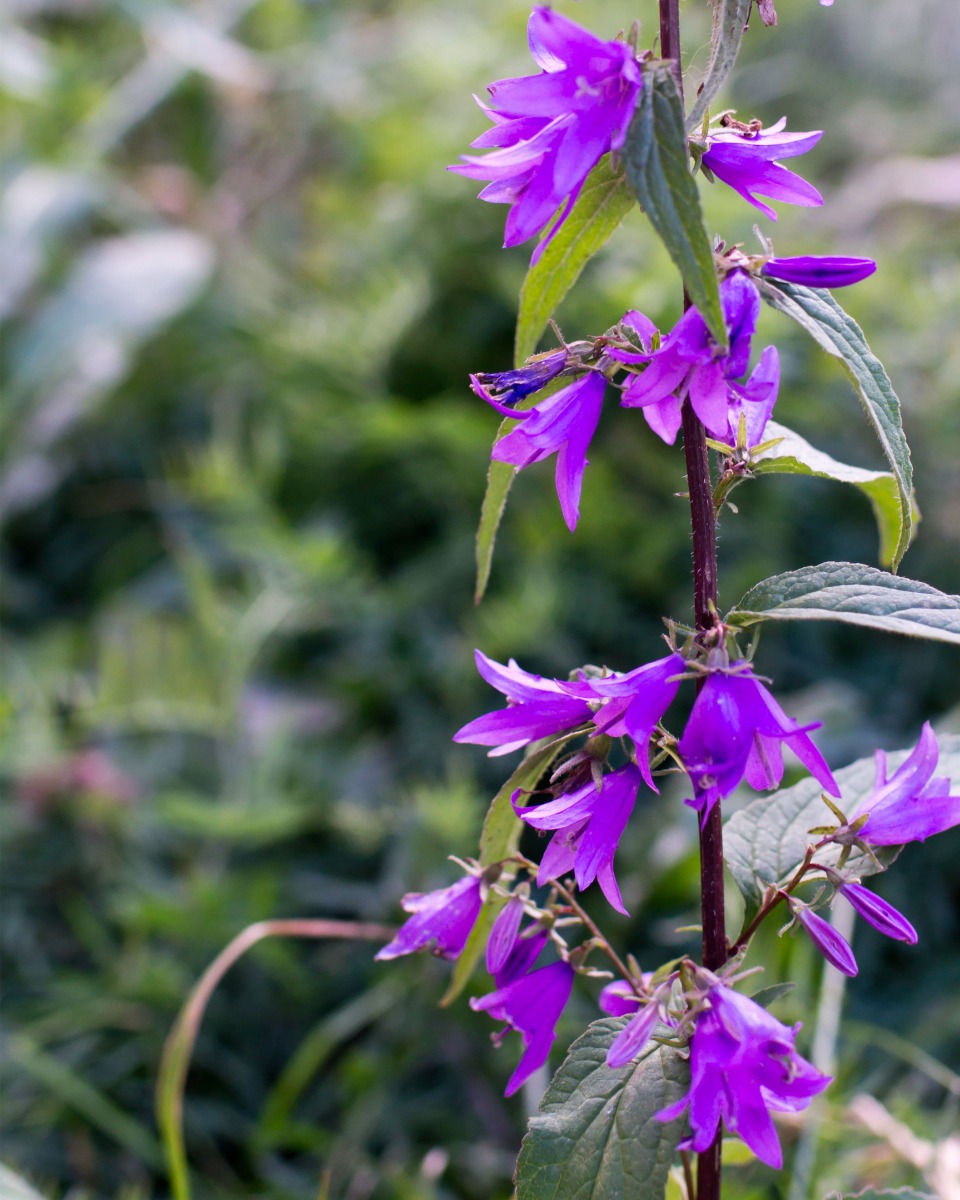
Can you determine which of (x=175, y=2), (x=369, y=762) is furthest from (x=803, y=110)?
(x=369, y=762)

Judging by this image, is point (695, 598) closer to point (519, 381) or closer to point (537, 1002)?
point (519, 381)

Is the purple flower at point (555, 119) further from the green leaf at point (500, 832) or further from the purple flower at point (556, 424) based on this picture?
the green leaf at point (500, 832)

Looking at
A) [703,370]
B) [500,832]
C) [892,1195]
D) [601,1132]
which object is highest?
[703,370]

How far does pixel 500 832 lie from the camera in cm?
→ 59

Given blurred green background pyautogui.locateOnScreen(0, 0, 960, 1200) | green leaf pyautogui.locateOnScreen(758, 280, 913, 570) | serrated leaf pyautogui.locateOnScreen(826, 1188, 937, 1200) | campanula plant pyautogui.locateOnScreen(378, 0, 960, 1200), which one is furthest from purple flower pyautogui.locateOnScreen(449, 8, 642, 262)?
blurred green background pyautogui.locateOnScreen(0, 0, 960, 1200)

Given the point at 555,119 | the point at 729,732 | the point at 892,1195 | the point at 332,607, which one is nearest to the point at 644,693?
the point at 729,732

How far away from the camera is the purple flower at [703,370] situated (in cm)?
46

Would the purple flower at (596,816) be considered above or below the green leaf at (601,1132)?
above

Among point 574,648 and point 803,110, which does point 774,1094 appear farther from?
point 803,110

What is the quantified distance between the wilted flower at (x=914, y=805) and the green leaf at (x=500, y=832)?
0.50ft

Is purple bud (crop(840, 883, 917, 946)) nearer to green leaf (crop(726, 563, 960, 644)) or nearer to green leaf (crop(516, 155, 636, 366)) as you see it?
green leaf (crop(726, 563, 960, 644))

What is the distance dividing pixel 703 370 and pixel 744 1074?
1.01ft

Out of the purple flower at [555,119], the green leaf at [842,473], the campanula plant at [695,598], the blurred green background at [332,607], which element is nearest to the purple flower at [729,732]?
the campanula plant at [695,598]

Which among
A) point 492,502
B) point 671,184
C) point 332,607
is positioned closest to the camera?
point 671,184
